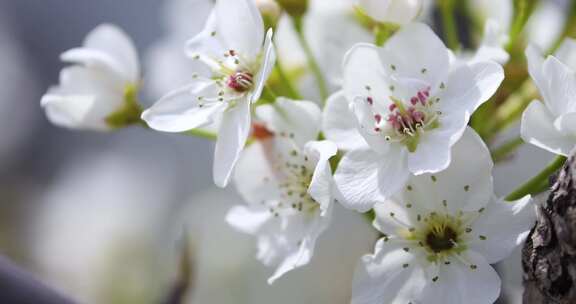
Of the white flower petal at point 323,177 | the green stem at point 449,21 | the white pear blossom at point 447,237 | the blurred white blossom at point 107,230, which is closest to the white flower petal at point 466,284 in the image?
the white pear blossom at point 447,237

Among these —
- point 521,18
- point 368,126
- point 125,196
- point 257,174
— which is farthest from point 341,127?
point 125,196

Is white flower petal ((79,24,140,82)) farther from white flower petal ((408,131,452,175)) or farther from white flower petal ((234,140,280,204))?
white flower petal ((408,131,452,175))

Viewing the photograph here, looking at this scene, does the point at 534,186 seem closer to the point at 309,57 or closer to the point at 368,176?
the point at 368,176

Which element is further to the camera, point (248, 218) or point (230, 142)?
point (248, 218)

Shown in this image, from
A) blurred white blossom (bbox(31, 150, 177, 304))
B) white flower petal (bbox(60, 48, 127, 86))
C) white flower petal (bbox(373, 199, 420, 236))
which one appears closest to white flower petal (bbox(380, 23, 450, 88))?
white flower petal (bbox(373, 199, 420, 236))

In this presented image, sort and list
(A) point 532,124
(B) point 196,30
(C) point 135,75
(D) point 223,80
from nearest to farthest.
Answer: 1. (A) point 532,124
2. (D) point 223,80
3. (C) point 135,75
4. (B) point 196,30

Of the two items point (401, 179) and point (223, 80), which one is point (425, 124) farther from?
point (223, 80)

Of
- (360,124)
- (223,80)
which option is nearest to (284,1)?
(223,80)

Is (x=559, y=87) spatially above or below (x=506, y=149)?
above
